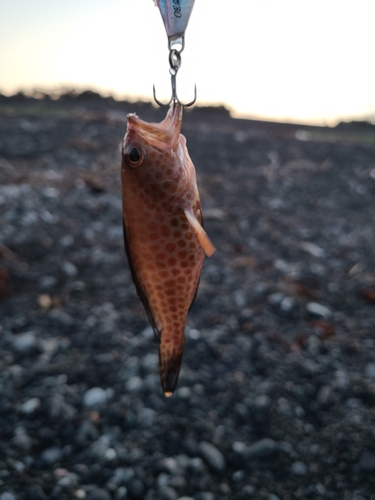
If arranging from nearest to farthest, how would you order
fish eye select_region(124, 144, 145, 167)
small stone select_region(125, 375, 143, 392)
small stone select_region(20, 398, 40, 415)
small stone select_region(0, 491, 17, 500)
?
1. fish eye select_region(124, 144, 145, 167)
2. small stone select_region(0, 491, 17, 500)
3. small stone select_region(20, 398, 40, 415)
4. small stone select_region(125, 375, 143, 392)

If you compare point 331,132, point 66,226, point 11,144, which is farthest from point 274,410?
point 331,132

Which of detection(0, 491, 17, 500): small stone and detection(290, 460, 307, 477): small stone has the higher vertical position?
detection(0, 491, 17, 500): small stone

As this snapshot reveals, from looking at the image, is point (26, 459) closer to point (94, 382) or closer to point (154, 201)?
point (94, 382)

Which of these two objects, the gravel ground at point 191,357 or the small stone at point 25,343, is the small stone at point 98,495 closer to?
the gravel ground at point 191,357

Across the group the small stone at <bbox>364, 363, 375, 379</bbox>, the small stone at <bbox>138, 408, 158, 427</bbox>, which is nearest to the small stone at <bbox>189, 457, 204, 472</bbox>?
the small stone at <bbox>138, 408, 158, 427</bbox>

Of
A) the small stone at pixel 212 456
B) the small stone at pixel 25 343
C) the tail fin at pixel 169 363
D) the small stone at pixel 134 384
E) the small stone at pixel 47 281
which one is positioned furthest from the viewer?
the small stone at pixel 47 281

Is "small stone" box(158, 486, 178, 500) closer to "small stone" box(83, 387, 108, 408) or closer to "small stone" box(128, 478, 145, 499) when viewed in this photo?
"small stone" box(128, 478, 145, 499)

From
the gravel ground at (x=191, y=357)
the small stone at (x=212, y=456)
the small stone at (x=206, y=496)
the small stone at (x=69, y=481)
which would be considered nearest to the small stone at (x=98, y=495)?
the gravel ground at (x=191, y=357)
